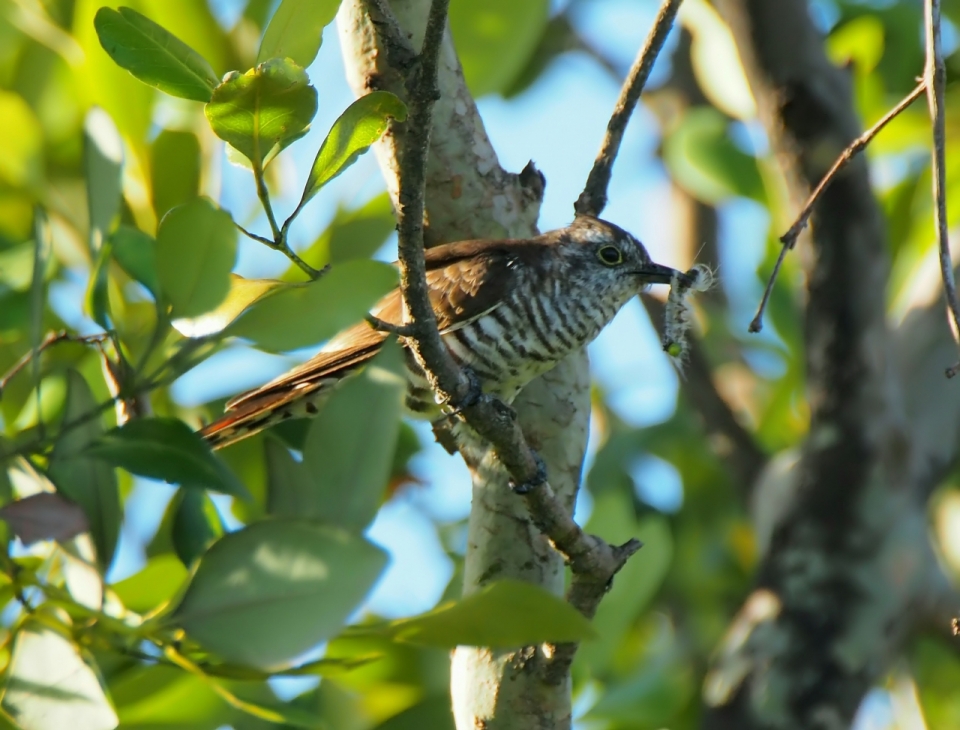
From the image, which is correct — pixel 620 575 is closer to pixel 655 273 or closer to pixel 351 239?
pixel 655 273

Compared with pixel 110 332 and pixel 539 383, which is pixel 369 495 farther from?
pixel 539 383

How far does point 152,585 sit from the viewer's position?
2.04 metres

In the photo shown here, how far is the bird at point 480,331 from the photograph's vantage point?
9.48ft

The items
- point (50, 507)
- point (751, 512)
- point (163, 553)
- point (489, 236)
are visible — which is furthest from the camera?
point (751, 512)

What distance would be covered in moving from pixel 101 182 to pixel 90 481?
55 centimetres

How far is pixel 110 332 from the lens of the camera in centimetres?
184

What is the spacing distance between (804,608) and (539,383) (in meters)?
1.53

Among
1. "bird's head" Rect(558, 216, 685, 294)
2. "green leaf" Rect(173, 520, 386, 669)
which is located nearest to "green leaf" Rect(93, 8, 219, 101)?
"green leaf" Rect(173, 520, 386, 669)

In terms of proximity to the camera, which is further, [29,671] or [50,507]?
[29,671]

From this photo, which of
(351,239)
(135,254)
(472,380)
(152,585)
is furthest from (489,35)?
(152,585)

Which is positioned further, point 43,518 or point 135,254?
point 135,254

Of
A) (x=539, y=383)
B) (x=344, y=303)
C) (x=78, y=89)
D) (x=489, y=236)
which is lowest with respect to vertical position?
(x=344, y=303)

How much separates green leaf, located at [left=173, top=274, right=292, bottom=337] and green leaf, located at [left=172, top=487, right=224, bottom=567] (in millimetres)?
551

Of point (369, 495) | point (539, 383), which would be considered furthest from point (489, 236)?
point (369, 495)
